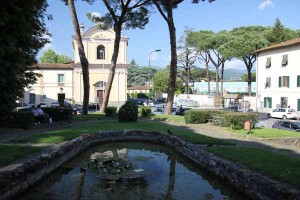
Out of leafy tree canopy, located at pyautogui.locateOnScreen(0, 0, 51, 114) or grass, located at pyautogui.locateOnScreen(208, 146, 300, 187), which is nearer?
grass, located at pyautogui.locateOnScreen(208, 146, 300, 187)

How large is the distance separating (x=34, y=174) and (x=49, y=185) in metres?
0.51

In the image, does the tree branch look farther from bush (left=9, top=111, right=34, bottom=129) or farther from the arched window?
the arched window

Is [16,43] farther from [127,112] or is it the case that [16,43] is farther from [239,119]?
[239,119]

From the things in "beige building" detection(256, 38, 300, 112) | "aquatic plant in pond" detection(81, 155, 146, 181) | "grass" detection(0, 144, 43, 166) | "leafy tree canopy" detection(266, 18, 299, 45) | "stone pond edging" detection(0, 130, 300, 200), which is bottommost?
"aquatic plant in pond" detection(81, 155, 146, 181)

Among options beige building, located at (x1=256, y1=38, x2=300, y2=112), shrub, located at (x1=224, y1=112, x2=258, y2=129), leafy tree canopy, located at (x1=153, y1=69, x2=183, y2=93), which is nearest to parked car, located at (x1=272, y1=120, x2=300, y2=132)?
shrub, located at (x1=224, y1=112, x2=258, y2=129)

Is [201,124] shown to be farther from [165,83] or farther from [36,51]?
[165,83]

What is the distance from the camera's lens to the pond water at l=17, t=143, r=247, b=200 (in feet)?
29.7

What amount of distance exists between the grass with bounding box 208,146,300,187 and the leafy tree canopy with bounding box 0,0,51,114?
1046 centimetres

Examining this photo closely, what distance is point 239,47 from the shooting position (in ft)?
188

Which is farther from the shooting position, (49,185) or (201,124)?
(201,124)

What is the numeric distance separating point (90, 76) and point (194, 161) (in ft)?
156

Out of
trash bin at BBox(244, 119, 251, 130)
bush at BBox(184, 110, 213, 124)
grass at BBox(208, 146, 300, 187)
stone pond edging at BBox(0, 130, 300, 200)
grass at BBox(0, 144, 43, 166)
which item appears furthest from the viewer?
bush at BBox(184, 110, 213, 124)

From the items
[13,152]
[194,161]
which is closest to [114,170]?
[13,152]

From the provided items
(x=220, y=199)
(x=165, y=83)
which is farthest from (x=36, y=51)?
(x=165, y=83)
